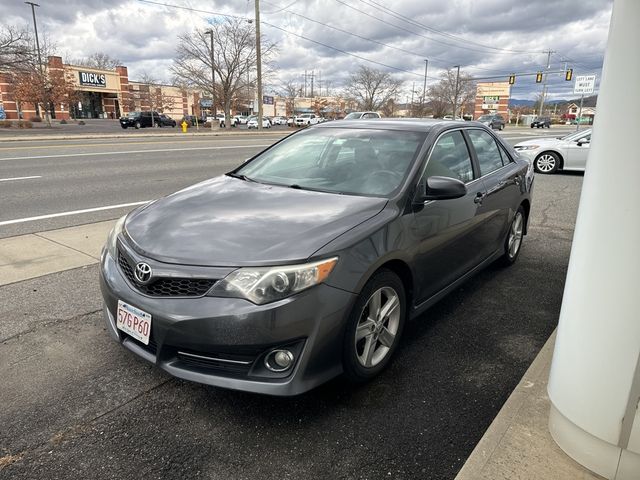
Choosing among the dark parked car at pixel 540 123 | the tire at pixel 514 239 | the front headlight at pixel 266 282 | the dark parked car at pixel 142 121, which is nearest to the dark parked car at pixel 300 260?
the front headlight at pixel 266 282

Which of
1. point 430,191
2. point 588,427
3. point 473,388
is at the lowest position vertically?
point 473,388

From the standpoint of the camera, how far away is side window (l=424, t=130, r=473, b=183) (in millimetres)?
3568

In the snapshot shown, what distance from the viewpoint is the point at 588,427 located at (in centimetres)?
198

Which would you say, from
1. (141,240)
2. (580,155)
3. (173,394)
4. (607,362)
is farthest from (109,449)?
(580,155)

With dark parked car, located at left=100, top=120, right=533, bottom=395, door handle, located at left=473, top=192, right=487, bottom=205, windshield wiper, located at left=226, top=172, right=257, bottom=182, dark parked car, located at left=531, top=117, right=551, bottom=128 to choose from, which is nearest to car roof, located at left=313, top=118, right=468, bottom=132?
dark parked car, located at left=100, top=120, right=533, bottom=395

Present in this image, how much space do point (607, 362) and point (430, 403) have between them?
1110 millimetres

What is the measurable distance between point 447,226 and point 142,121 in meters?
46.3

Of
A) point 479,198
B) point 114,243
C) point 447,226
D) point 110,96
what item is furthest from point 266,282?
point 110,96

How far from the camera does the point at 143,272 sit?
256 centimetres

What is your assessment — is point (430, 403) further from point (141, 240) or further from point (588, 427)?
point (141, 240)

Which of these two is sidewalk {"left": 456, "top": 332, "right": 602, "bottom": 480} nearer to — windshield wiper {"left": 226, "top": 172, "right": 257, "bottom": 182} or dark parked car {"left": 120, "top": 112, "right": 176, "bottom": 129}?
windshield wiper {"left": 226, "top": 172, "right": 257, "bottom": 182}

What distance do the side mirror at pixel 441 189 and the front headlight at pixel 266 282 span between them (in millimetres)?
1199

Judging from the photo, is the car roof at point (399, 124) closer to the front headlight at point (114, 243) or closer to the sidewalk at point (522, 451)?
the front headlight at point (114, 243)

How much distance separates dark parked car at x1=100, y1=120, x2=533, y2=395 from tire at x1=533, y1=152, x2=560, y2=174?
407 inches
